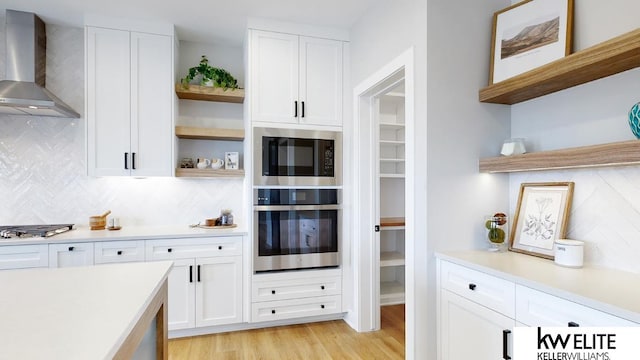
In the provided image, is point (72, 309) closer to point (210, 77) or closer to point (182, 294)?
point (182, 294)

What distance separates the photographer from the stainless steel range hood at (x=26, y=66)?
8.30 ft

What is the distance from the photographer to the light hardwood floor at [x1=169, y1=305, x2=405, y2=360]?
2492mm

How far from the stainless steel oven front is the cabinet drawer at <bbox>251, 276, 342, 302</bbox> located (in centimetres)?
13

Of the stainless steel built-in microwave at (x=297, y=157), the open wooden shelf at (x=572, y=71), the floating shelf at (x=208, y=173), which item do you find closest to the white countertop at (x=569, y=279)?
the open wooden shelf at (x=572, y=71)

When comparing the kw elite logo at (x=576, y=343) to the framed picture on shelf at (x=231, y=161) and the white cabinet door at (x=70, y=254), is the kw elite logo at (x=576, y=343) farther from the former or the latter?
the white cabinet door at (x=70, y=254)

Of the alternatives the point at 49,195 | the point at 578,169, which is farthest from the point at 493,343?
the point at 49,195

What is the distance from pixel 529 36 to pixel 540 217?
1.04 m

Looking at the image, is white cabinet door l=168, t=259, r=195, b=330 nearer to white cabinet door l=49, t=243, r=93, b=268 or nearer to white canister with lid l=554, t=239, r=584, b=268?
white cabinet door l=49, t=243, r=93, b=268

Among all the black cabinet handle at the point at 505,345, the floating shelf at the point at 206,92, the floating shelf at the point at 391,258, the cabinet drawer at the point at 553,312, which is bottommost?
the floating shelf at the point at 391,258

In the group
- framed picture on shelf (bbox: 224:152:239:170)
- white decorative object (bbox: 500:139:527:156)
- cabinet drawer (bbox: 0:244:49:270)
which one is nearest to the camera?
white decorative object (bbox: 500:139:527:156)

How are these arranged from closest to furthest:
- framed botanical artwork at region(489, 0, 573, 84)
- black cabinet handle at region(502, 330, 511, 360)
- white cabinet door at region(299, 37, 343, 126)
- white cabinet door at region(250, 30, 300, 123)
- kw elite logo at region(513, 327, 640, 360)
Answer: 1. kw elite logo at region(513, 327, 640, 360)
2. black cabinet handle at region(502, 330, 511, 360)
3. framed botanical artwork at region(489, 0, 573, 84)
4. white cabinet door at region(250, 30, 300, 123)
5. white cabinet door at region(299, 37, 343, 126)

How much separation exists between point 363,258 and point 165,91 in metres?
2.32

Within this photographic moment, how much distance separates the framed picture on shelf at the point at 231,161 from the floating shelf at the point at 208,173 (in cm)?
15

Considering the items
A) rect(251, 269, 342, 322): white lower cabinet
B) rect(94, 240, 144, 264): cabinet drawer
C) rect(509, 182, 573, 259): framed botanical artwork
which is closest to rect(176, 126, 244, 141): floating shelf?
rect(94, 240, 144, 264): cabinet drawer
